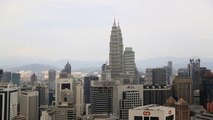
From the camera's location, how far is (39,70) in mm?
27781

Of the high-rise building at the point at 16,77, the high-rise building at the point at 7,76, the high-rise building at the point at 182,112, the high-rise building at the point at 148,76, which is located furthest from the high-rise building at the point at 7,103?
the high-rise building at the point at 148,76

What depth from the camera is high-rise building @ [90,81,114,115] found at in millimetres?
15914

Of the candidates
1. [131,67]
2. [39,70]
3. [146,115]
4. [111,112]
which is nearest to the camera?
[146,115]

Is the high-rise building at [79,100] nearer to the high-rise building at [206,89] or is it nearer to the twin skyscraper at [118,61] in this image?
the twin skyscraper at [118,61]

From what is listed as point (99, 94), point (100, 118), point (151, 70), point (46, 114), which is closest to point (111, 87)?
point (99, 94)

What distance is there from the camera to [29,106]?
16.1 metres

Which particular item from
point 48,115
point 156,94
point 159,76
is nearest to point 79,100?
point 156,94

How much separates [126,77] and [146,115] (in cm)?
1547

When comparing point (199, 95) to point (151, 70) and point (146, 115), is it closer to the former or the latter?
point (151, 70)

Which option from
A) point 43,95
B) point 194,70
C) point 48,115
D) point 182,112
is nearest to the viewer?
point 182,112

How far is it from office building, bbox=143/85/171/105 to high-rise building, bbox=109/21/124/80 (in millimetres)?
4024

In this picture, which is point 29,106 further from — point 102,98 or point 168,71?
point 168,71

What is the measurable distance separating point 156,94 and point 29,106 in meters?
5.09

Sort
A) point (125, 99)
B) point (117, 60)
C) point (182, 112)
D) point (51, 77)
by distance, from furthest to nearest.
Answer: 1. point (51, 77)
2. point (117, 60)
3. point (125, 99)
4. point (182, 112)
